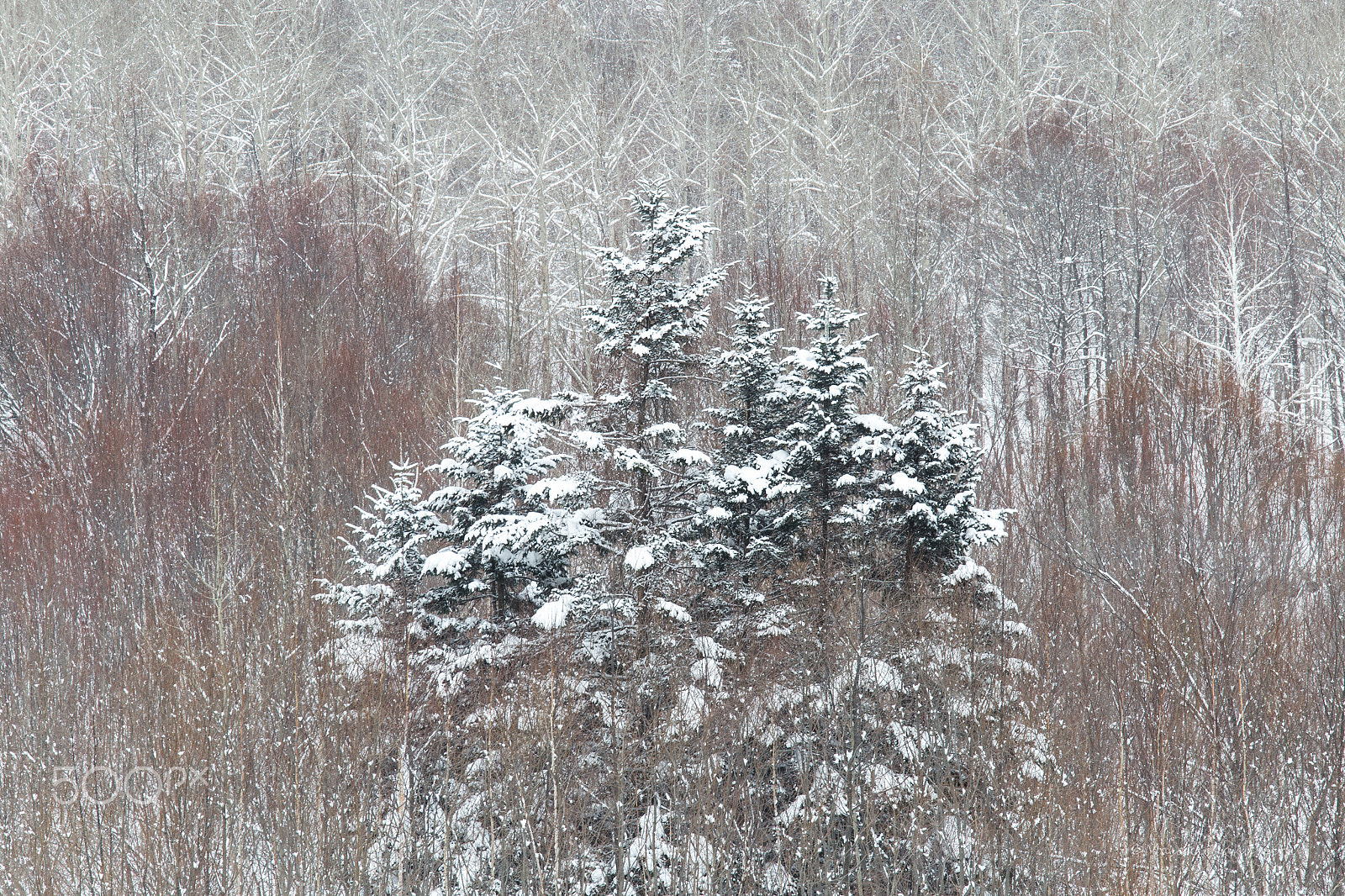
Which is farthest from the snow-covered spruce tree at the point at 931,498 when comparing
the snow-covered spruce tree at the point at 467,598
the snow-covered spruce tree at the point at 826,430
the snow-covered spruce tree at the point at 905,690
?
the snow-covered spruce tree at the point at 467,598

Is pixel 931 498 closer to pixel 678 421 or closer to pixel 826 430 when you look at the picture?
pixel 826 430

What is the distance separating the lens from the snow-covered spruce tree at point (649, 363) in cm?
899

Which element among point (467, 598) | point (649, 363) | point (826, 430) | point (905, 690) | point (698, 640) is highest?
point (649, 363)

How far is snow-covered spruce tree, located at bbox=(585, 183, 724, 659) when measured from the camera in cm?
899

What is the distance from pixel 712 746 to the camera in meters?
9.27

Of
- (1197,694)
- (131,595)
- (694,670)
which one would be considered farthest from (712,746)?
(131,595)

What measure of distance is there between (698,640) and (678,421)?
677 centimetres

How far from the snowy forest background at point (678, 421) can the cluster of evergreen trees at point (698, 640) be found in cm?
10

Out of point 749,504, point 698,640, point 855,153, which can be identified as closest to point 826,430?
point 749,504

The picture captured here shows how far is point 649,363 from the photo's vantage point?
29.9 ft

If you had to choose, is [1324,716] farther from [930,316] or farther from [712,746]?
[930,316]

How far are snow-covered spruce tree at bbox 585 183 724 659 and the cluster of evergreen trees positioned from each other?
0.11 feet

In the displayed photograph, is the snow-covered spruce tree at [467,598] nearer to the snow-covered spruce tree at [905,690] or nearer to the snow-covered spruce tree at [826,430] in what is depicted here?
the snow-covered spruce tree at [826,430]

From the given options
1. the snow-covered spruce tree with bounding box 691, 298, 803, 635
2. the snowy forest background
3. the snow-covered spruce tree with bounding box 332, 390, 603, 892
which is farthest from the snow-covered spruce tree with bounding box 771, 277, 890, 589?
the snow-covered spruce tree with bounding box 332, 390, 603, 892
